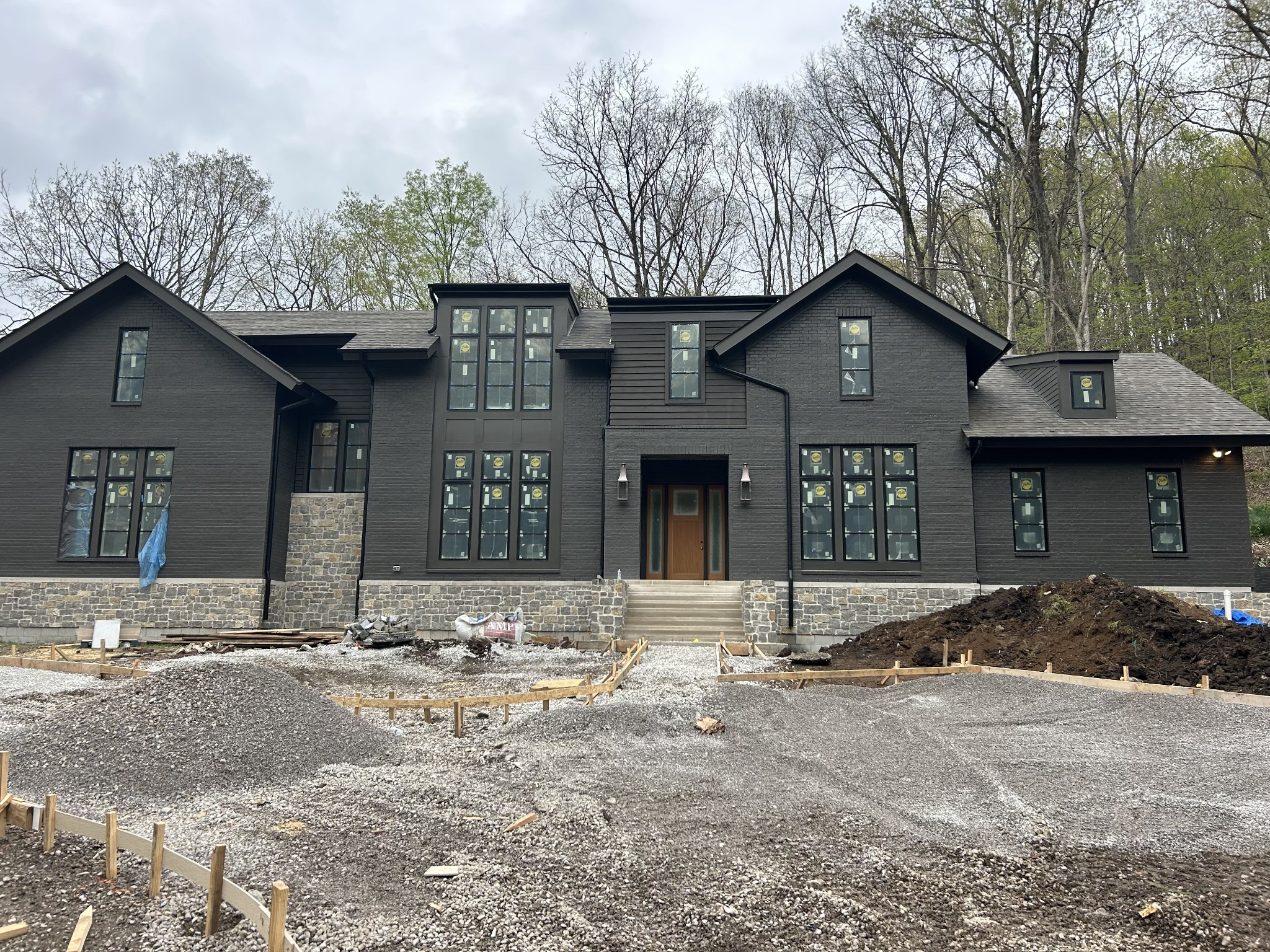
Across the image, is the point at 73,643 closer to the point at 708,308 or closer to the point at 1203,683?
the point at 708,308

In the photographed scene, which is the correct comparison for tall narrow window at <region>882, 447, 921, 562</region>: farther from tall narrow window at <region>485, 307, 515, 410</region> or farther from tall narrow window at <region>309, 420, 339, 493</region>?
tall narrow window at <region>309, 420, 339, 493</region>

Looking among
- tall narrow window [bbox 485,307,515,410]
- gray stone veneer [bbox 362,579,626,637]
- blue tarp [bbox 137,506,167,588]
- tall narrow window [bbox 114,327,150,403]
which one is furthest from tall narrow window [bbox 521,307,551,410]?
tall narrow window [bbox 114,327,150,403]

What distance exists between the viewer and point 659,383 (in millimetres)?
16156

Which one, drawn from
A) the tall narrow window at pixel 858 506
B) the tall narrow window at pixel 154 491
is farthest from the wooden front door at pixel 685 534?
the tall narrow window at pixel 154 491

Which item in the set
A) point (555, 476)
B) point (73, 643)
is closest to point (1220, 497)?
point (555, 476)

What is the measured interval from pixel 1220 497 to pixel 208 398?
19.6m

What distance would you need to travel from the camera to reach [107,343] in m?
16.8

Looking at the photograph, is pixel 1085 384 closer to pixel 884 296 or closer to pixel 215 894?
pixel 884 296


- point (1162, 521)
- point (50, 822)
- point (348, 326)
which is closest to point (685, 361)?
point (348, 326)

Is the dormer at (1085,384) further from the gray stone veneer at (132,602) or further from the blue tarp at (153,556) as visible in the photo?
the blue tarp at (153,556)

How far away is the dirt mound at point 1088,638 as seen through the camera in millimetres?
8836

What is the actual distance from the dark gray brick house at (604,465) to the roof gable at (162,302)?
6cm

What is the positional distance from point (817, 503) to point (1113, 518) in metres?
5.48

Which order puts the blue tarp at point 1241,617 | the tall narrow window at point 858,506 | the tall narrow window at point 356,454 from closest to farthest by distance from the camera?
the blue tarp at point 1241,617, the tall narrow window at point 858,506, the tall narrow window at point 356,454
